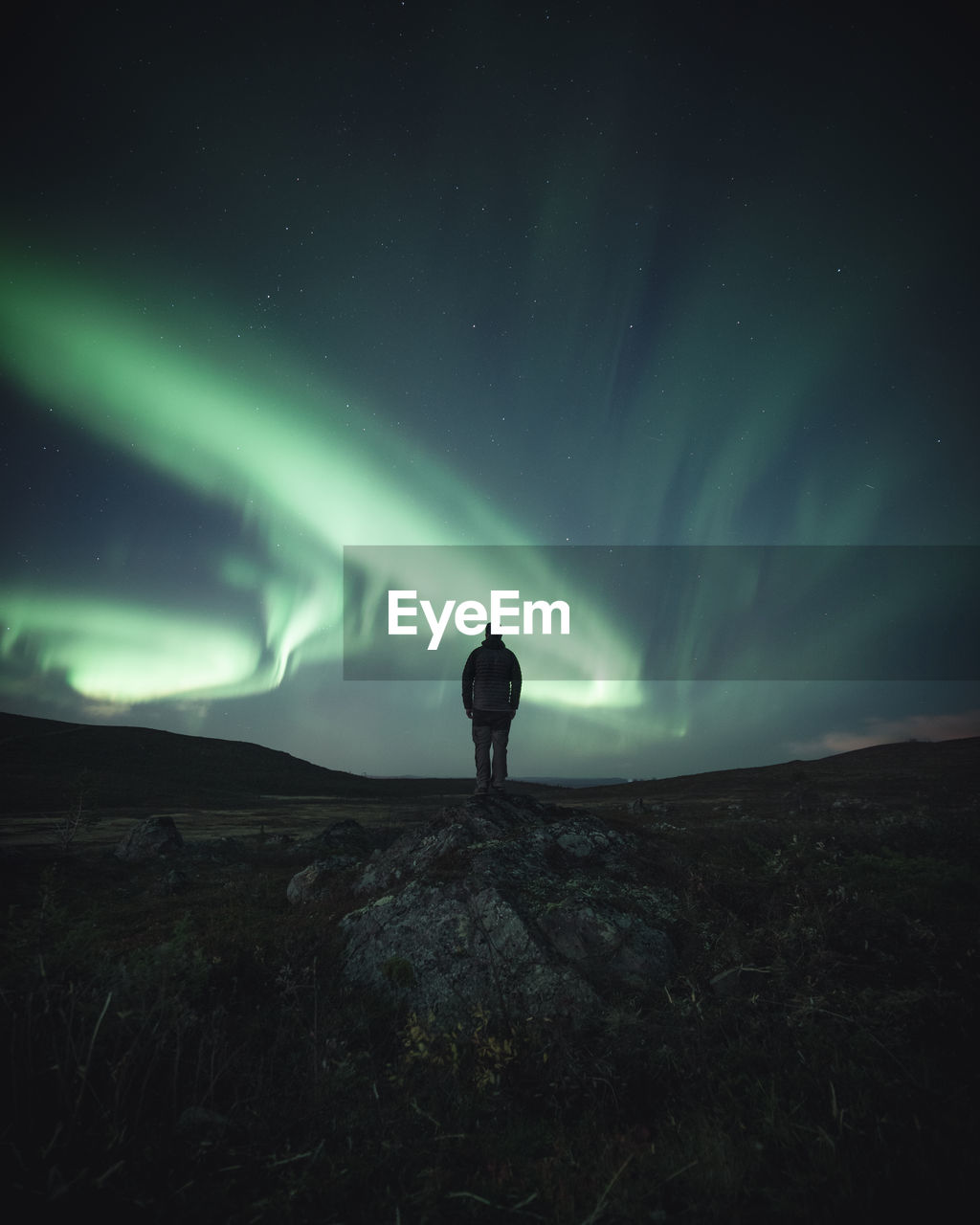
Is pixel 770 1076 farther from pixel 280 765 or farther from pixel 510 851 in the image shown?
pixel 280 765

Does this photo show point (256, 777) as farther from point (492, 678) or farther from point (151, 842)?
point (492, 678)

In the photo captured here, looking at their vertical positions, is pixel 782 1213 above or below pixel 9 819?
above

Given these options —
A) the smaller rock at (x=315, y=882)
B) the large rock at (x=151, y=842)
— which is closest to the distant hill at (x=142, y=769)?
the large rock at (x=151, y=842)

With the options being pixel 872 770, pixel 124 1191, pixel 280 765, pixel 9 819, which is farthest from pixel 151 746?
pixel 124 1191

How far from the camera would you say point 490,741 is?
44.0 ft

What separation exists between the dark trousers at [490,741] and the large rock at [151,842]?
1716 cm

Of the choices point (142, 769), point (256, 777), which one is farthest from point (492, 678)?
point (256, 777)

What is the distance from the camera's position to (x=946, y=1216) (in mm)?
2920

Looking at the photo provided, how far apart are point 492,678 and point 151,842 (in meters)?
19.1

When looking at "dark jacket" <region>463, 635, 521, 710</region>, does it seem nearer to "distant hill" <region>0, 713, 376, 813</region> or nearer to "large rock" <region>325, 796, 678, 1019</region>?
"large rock" <region>325, 796, 678, 1019</region>

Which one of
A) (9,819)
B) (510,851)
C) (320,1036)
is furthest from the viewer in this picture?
(9,819)

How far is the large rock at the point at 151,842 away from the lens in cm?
2238

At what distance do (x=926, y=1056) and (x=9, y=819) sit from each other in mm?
55018

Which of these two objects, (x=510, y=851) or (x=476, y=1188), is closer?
(x=476, y=1188)
